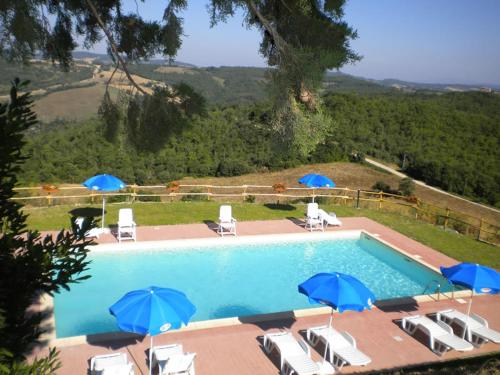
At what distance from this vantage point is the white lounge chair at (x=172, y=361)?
5.74m

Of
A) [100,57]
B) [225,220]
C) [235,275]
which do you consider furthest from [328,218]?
[100,57]

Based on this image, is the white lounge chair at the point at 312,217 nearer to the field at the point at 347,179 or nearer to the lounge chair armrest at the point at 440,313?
the lounge chair armrest at the point at 440,313

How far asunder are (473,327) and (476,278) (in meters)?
0.87

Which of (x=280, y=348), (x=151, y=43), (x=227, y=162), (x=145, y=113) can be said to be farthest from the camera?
(x=227, y=162)

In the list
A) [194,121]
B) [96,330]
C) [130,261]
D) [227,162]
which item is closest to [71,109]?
[227,162]

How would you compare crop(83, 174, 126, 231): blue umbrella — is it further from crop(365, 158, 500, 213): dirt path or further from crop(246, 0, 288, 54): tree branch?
crop(365, 158, 500, 213): dirt path

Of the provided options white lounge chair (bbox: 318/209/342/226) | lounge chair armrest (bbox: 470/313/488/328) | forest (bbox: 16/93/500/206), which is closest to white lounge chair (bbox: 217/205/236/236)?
white lounge chair (bbox: 318/209/342/226)

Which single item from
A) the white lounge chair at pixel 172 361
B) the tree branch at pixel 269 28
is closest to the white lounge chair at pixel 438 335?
the white lounge chair at pixel 172 361

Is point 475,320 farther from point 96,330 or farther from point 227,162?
point 227,162

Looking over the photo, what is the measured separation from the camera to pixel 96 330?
25.2 ft

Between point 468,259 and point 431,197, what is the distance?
15702 millimetres

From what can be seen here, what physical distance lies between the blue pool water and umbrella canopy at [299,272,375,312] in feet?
7.94

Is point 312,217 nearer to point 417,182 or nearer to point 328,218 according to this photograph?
point 328,218

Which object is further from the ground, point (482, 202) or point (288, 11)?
point (288, 11)
